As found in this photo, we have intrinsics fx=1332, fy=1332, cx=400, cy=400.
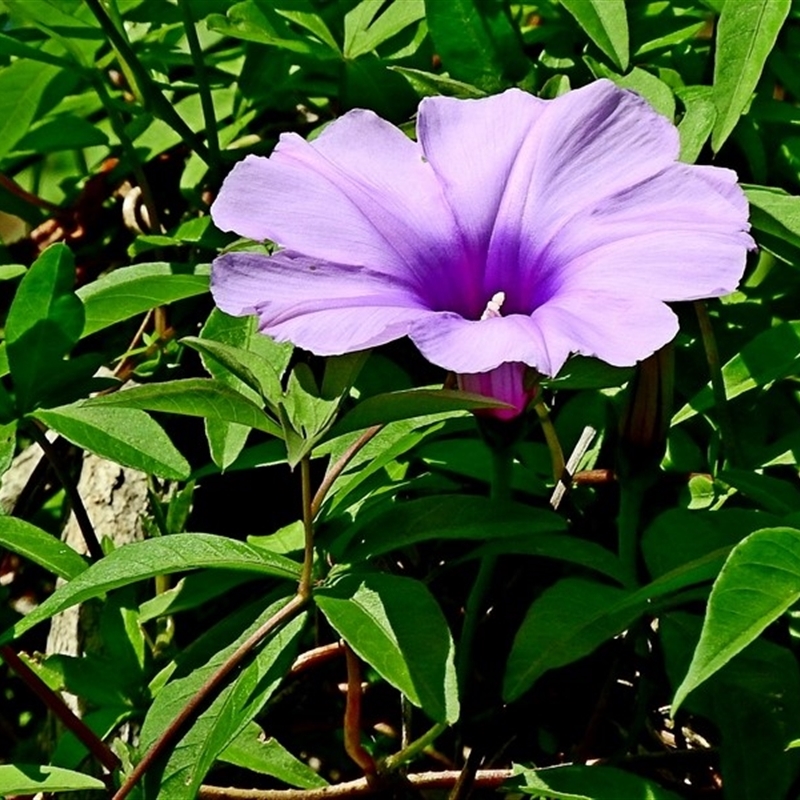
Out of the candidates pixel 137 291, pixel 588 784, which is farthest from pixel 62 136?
pixel 588 784

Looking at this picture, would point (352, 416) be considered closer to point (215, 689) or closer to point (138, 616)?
point (215, 689)

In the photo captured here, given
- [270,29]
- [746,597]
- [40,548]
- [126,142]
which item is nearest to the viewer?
[746,597]

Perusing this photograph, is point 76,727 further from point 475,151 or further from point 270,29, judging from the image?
point 270,29

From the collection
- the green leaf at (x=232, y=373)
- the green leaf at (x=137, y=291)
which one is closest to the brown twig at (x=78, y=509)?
the green leaf at (x=137, y=291)

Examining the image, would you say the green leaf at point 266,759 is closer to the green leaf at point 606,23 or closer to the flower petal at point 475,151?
the flower petal at point 475,151

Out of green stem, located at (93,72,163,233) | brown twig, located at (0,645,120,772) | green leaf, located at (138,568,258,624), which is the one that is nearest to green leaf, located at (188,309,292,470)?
green leaf, located at (138,568,258,624)

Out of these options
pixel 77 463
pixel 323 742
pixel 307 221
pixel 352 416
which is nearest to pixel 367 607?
pixel 352 416
